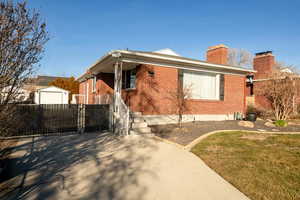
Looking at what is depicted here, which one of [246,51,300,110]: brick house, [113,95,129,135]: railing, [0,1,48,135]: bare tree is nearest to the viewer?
[0,1,48,135]: bare tree

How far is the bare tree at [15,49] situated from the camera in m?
2.58

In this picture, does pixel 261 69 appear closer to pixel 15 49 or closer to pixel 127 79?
pixel 127 79

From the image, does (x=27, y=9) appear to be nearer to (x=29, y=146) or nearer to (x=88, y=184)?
(x=88, y=184)

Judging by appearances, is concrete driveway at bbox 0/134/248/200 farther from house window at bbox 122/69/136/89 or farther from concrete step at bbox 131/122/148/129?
house window at bbox 122/69/136/89

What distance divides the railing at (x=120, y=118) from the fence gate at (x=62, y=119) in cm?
100

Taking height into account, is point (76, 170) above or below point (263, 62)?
below

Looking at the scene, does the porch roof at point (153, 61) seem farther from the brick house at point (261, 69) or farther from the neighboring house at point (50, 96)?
the neighboring house at point (50, 96)

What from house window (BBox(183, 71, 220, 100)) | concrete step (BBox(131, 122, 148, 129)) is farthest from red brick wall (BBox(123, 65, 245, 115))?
concrete step (BBox(131, 122, 148, 129))

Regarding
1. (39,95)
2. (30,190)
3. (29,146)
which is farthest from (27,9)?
(39,95)

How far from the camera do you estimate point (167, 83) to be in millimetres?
9273

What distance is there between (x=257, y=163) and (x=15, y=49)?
17.9 feet

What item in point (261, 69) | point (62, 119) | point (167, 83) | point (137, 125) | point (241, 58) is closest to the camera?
point (137, 125)

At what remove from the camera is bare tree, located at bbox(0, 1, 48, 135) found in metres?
2.58

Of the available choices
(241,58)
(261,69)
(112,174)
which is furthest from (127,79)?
(241,58)
